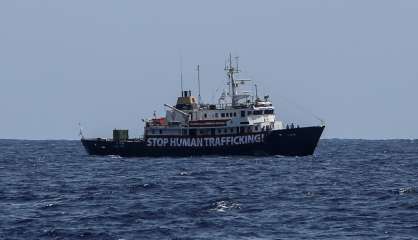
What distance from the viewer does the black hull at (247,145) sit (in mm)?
100688

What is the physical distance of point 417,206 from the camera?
48312 millimetres

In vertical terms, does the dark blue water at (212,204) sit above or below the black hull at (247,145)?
below

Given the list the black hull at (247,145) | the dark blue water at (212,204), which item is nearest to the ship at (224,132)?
the black hull at (247,145)

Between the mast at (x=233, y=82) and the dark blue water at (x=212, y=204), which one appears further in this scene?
the mast at (x=233, y=82)

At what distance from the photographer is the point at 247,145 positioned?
102 metres

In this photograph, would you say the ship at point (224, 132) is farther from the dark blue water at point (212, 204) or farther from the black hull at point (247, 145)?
the dark blue water at point (212, 204)

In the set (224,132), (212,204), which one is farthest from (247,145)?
(212,204)

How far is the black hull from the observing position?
330 ft

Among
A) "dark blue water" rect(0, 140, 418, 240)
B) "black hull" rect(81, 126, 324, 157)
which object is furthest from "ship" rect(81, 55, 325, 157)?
"dark blue water" rect(0, 140, 418, 240)

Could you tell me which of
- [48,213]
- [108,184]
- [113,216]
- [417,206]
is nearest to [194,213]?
[113,216]

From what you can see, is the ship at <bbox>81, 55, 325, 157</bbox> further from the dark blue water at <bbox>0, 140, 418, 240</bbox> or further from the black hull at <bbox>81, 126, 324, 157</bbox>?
the dark blue water at <bbox>0, 140, 418, 240</bbox>

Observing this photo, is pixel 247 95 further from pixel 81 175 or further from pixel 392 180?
pixel 392 180

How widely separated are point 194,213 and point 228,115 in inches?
2232

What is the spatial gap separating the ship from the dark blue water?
1863 cm
